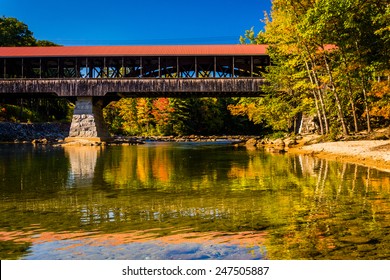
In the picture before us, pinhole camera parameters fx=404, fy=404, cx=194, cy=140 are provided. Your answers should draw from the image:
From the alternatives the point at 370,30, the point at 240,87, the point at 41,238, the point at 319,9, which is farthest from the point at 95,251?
the point at 240,87

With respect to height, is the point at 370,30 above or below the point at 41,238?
above

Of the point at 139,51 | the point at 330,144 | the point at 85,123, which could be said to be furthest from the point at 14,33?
the point at 330,144

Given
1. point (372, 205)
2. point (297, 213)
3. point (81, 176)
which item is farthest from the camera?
point (81, 176)

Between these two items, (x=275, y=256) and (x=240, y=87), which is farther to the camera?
(x=240, y=87)

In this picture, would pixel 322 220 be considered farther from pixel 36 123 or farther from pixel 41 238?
pixel 36 123

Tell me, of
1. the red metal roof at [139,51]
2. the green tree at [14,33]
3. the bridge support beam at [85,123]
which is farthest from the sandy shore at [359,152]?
the green tree at [14,33]

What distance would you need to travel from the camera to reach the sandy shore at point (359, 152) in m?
15.6

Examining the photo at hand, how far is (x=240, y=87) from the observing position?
37000mm

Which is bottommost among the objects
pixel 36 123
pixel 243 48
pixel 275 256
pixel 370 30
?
pixel 275 256

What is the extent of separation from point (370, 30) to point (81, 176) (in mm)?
16697

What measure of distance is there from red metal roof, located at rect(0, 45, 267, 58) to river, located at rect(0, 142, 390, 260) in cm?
2523

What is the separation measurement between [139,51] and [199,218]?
32.2m


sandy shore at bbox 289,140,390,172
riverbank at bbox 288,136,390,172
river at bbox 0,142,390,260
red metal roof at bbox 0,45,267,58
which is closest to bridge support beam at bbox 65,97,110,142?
red metal roof at bbox 0,45,267,58

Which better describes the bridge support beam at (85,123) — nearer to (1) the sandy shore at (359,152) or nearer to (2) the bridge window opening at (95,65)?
(2) the bridge window opening at (95,65)
